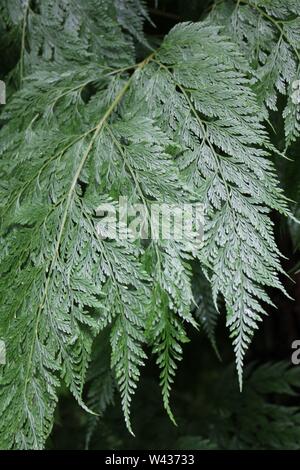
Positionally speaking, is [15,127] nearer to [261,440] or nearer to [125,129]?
[125,129]

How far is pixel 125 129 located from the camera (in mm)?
937

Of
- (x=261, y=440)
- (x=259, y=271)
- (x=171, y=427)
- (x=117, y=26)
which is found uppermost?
(x=117, y=26)

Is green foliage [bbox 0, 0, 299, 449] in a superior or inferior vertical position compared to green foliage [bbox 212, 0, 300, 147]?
inferior

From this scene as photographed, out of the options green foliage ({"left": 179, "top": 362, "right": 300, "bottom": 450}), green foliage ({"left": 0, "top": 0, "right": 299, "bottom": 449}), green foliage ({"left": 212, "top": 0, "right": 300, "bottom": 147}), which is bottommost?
green foliage ({"left": 179, "top": 362, "right": 300, "bottom": 450})

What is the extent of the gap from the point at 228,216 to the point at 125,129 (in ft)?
0.74

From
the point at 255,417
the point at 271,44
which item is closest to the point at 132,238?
the point at 271,44

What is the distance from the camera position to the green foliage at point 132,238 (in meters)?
0.84

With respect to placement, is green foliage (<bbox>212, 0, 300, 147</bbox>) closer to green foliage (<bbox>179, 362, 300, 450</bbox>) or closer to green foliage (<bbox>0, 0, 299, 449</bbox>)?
green foliage (<bbox>0, 0, 299, 449</bbox>)

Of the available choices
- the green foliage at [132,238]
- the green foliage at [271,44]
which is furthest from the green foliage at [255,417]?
the green foliage at [271,44]

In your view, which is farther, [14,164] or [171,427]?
[171,427]

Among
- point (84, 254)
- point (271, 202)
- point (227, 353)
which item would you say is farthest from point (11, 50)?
point (227, 353)

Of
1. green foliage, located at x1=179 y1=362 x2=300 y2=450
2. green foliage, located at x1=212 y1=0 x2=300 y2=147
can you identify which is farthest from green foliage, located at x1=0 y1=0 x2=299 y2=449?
green foliage, located at x1=179 y1=362 x2=300 y2=450

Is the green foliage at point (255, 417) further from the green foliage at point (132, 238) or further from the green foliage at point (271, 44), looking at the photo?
the green foliage at point (271, 44)

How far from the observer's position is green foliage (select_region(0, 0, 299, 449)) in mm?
840
